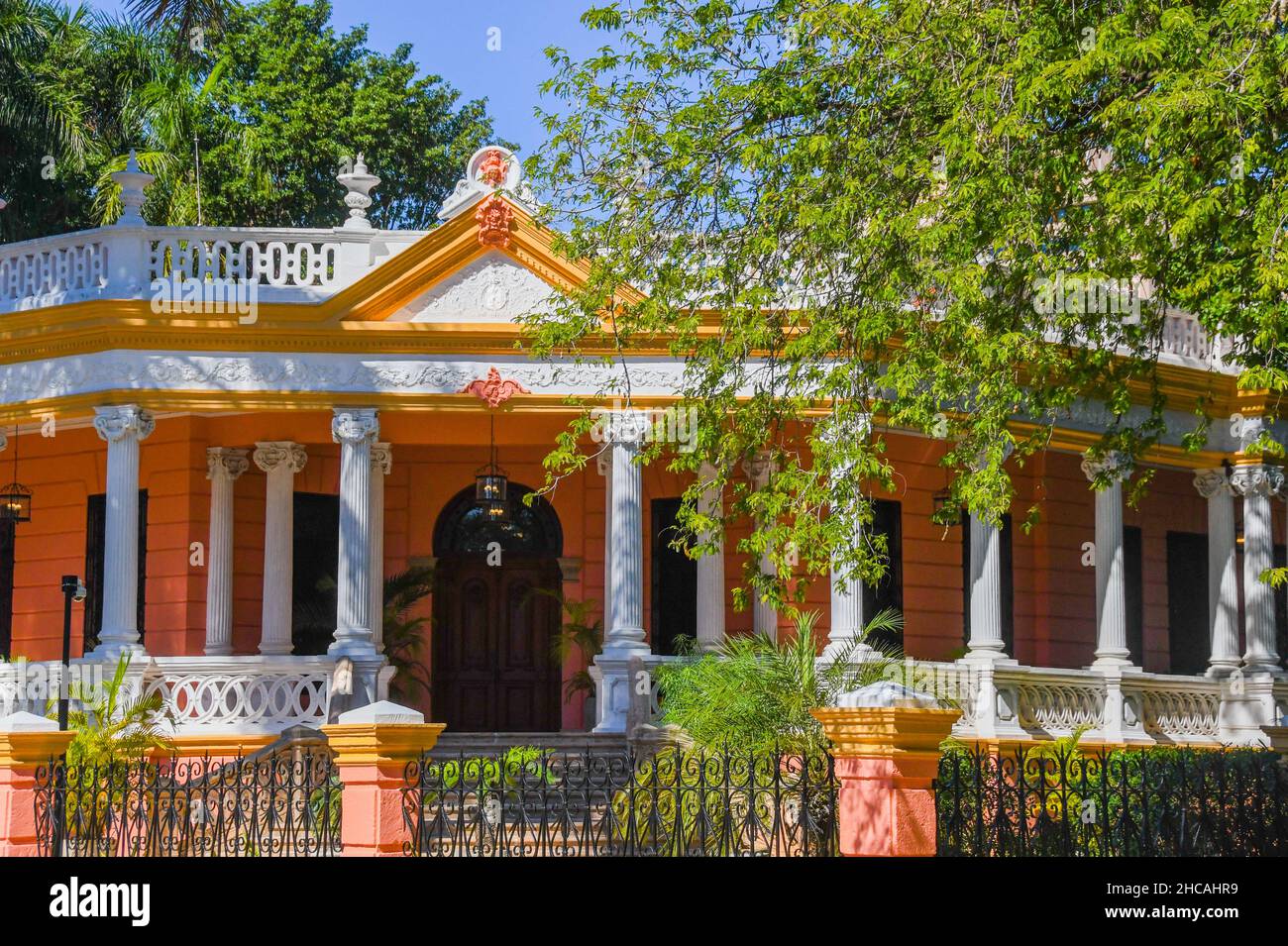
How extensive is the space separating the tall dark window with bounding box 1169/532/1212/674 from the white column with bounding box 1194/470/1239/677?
2.22 m

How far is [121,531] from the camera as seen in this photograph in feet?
59.0

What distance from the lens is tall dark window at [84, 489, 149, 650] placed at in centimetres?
2100

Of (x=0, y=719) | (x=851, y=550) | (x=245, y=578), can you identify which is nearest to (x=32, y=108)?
(x=245, y=578)

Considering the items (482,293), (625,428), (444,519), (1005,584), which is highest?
(482,293)

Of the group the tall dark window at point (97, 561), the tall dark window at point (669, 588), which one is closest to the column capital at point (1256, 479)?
the tall dark window at point (669, 588)

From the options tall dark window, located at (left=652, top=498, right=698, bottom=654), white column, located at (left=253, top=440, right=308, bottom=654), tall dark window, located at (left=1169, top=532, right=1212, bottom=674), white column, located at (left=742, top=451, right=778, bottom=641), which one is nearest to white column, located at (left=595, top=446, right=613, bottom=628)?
tall dark window, located at (left=652, top=498, right=698, bottom=654)

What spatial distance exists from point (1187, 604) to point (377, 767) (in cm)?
1532

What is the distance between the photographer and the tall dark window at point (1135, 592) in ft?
75.8

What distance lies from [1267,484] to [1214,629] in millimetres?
1757

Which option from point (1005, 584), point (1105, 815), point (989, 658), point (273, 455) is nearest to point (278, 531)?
point (273, 455)

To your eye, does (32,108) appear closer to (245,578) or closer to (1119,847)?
(245,578)

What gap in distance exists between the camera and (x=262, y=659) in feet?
59.1

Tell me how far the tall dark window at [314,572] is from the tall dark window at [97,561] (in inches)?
67.0

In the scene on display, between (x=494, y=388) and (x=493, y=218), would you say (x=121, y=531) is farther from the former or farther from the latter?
(x=493, y=218)
